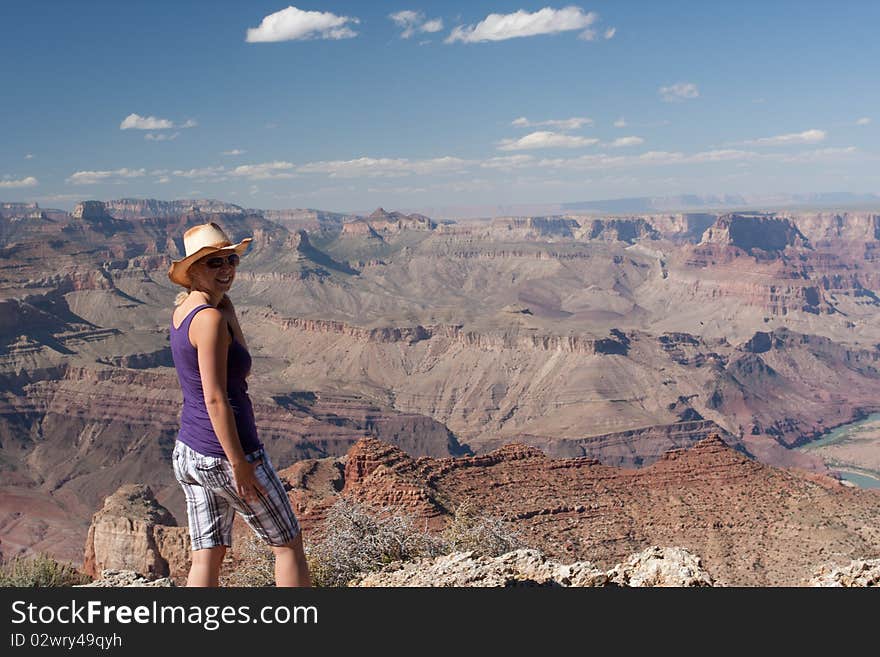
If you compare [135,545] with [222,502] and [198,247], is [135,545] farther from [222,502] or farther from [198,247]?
[198,247]

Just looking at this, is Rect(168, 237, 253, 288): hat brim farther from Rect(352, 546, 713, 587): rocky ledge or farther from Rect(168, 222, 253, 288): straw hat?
Rect(352, 546, 713, 587): rocky ledge

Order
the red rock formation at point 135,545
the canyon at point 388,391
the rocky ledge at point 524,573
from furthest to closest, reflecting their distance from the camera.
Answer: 1. the canyon at point 388,391
2. the red rock formation at point 135,545
3. the rocky ledge at point 524,573

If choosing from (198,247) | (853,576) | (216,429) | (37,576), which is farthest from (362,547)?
(853,576)

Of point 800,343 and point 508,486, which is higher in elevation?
point 508,486

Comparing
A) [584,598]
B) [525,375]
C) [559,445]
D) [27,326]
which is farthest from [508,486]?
[27,326]

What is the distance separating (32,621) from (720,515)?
28747 mm

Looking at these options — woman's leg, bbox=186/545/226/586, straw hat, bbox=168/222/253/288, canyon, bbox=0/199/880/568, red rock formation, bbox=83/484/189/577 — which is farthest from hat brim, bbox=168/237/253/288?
canyon, bbox=0/199/880/568

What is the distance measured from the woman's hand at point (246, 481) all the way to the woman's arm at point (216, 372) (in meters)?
0.06

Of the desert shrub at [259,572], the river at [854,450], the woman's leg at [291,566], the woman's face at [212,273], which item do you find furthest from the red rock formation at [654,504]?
the river at [854,450]

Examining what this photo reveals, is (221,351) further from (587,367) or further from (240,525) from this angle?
(587,367)

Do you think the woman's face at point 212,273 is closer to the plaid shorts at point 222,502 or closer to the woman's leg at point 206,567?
the plaid shorts at point 222,502

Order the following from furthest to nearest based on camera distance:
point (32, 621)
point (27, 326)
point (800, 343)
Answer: point (800, 343), point (27, 326), point (32, 621)

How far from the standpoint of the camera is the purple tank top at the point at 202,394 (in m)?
6.79

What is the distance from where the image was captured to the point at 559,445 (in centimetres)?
10806
